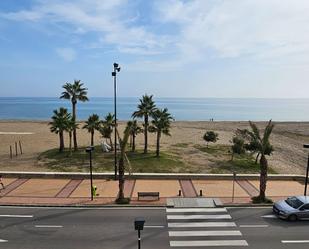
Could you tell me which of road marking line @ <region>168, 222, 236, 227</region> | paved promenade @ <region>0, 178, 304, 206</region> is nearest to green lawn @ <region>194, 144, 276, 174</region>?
paved promenade @ <region>0, 178, 304, 206</region>

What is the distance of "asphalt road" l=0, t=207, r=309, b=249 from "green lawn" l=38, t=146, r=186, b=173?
14.7 metres

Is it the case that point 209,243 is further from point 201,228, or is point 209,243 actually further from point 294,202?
point 294,202

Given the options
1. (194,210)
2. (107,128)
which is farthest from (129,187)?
(107,128)

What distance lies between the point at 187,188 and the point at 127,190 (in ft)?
15.6

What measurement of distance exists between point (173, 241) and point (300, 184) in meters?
16.7

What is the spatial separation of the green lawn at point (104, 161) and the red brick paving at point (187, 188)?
7.59 metres

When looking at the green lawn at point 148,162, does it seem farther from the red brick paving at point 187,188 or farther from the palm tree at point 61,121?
the red brick paving at point 187,188

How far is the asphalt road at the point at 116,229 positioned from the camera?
20.3m

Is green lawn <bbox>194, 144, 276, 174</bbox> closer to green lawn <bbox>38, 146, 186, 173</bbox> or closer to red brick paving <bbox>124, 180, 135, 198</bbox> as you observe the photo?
green lawn <bbox>38, 146, 186, 173</bbox>

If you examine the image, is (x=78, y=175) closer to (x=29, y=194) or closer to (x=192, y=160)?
(x=29, y=194)

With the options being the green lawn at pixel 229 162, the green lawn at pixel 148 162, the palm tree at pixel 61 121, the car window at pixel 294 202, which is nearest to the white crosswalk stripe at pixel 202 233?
the car window at pixel 294 202

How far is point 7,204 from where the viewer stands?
26.7 metres

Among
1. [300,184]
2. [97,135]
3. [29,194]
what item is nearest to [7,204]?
[29,194]

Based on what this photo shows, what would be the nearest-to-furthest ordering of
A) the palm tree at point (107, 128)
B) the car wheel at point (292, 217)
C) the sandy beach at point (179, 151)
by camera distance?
the car wheel at point (292, 217), the sandy beach at point (179, 151), the palm tree at point (107, 128)
